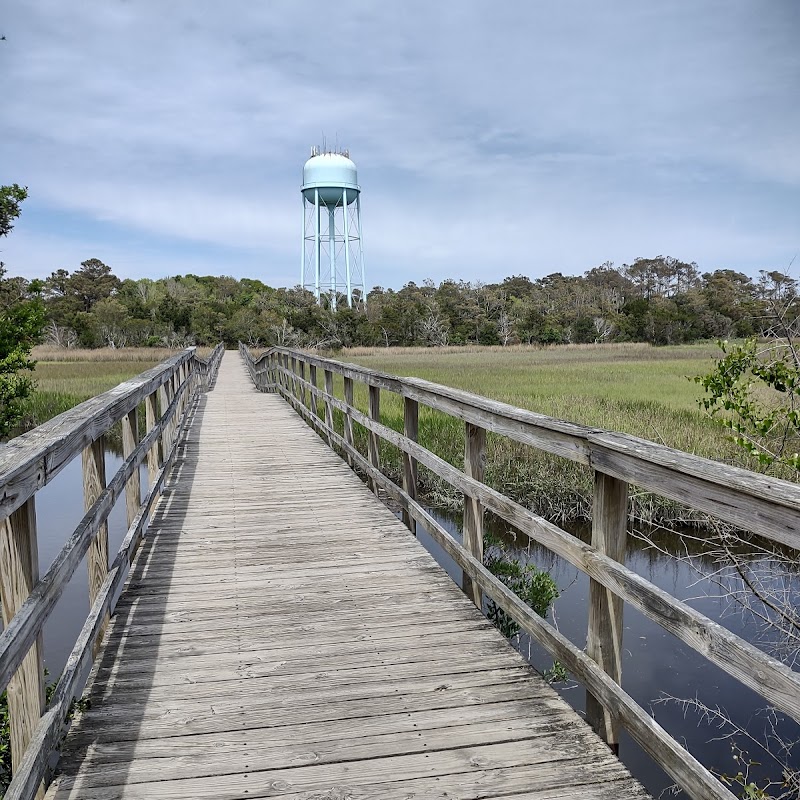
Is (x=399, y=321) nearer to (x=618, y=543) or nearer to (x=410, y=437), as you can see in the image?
(x=410, y=437)

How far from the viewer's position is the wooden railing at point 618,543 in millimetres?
1687

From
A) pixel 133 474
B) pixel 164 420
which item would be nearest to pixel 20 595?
pixel 133 474

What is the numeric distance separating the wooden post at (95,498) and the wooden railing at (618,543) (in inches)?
69.3

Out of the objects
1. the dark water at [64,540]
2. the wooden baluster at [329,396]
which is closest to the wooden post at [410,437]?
the dark water at [64,540]

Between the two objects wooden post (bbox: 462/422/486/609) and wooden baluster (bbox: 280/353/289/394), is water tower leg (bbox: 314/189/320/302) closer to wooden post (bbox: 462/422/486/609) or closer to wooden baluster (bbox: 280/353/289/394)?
wooden baluster (bbox: 280/353/289/394)

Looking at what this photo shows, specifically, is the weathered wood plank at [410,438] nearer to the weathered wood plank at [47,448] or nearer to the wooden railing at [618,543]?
the wooden railing at [618,543]

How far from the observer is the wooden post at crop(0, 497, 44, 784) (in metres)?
2.11

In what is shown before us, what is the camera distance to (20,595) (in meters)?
2.14

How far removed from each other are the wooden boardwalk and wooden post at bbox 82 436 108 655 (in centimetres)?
23

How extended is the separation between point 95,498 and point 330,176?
179 ft

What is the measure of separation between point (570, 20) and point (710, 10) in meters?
2.89

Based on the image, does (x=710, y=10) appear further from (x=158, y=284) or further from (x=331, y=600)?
(x=158, y=284)

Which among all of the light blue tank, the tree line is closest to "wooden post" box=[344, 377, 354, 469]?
the tree line

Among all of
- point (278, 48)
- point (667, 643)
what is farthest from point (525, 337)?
point (667, 643)
